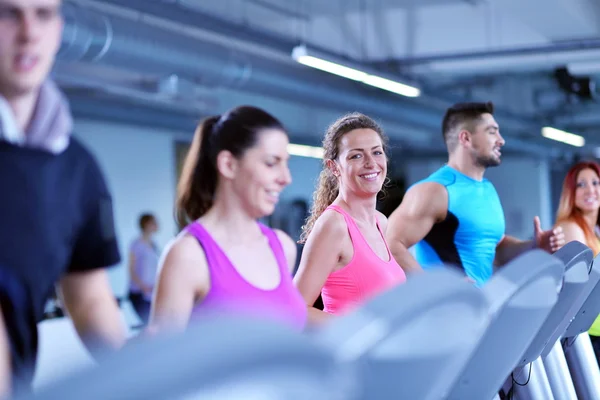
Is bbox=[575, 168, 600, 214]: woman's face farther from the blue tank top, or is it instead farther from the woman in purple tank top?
the woman in purple tank top

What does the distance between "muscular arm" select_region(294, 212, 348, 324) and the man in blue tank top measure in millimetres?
850

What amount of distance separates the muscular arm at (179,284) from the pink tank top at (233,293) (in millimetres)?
16

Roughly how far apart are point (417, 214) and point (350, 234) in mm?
1018

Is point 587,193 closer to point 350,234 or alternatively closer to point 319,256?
point 350,234

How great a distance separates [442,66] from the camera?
32.8 ft

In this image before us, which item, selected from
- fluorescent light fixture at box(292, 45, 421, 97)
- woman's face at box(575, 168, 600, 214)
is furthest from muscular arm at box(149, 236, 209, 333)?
fluorescent light fixture at box(292, 45, 421, 97)

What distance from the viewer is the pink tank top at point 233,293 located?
5.08 feet

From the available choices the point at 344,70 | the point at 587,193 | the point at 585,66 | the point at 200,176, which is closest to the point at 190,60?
the point at 344,70

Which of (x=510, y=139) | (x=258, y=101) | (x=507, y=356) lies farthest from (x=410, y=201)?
(x=510, y=139)

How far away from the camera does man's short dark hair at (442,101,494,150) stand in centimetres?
370

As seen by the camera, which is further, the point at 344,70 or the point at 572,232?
the point at 344,70

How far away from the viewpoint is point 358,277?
2.42m

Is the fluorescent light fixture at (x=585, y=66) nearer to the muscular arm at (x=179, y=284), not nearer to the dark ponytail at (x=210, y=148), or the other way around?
the dark ponytail at (x=210, y=148)

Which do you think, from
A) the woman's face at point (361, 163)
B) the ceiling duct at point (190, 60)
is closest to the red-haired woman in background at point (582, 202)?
the woman's face at point (361, 163)
